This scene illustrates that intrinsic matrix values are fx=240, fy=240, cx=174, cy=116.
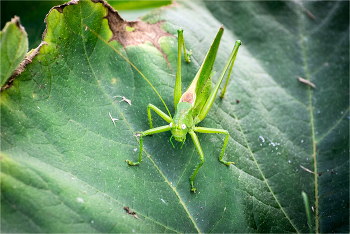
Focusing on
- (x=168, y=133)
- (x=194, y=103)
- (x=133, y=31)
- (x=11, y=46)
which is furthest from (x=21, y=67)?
(x=194, y=103)

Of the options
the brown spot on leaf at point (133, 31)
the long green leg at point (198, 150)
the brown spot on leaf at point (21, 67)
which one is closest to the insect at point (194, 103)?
the long green leg at point (198, 150)

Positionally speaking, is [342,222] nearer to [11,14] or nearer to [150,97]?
[150,97]

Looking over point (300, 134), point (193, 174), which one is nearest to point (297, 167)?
point (300, 134)

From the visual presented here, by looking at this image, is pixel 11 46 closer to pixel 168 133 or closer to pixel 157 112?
pixel 157 112

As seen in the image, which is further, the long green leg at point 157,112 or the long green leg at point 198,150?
the long green leg at point 157,112

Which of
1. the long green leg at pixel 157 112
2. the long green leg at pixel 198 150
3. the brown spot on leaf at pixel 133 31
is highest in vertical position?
the brown spot on leaf at pixel 133 31

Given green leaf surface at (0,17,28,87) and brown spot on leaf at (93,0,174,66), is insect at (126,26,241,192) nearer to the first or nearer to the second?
brown spot on leaf at (93,0,174,66)

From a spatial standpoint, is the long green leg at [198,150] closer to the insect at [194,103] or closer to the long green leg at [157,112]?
the insect at [194,103]
